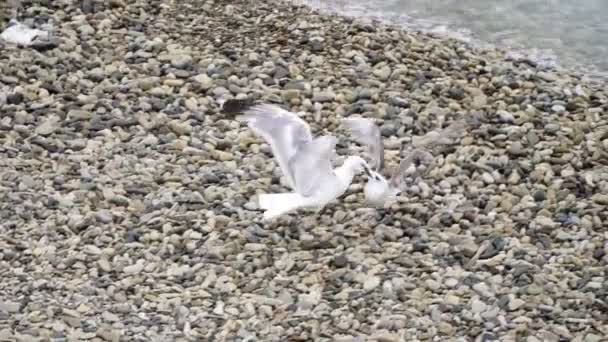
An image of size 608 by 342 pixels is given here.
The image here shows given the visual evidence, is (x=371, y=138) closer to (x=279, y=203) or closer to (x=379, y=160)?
(x=379, y=160)

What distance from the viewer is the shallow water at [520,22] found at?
6480 mm

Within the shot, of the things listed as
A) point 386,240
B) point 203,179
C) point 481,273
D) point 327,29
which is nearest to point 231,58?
point 327,29

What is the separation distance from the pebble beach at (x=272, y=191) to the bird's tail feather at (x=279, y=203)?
0.45 feet

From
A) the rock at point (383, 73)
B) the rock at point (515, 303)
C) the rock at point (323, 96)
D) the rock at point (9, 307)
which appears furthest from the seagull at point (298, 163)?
the rock at point (383, 73)

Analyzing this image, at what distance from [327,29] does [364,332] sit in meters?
2.73

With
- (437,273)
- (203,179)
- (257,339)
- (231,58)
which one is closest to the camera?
(257,339)

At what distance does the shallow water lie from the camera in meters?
6.48

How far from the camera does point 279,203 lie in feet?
13.8

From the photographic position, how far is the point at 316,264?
163 inches

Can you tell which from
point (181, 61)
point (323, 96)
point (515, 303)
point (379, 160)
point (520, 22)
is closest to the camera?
point (515, 303)

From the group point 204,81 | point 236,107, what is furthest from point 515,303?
point 204,81

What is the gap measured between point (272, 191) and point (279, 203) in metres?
0.39

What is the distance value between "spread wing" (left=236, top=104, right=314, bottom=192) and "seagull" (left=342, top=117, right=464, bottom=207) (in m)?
0.32

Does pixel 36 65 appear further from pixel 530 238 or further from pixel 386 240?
pixel 530 238
